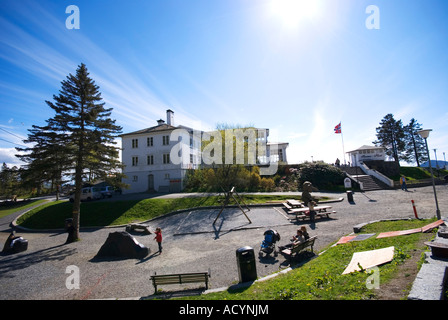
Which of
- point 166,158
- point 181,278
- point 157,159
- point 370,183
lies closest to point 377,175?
point 370,183

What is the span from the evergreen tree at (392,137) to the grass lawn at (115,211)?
45.6m

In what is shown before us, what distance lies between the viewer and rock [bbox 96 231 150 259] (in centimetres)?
1118

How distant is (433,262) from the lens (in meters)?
4.80

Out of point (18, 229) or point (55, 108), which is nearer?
point (55, 108)

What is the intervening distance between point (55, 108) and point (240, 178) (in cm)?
2035

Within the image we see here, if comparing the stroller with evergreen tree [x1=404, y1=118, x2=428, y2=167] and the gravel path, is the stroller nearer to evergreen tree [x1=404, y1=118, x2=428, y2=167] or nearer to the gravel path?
the gravel path

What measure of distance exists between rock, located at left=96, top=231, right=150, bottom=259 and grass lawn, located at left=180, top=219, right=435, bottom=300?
641cm

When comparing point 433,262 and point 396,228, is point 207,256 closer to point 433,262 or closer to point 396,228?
point 433,262

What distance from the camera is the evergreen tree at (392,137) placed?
50.9 metres

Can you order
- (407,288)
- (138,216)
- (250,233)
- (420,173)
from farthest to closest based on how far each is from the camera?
(420,173), (138,216), (250,233), (407,288)

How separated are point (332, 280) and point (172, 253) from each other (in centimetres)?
827

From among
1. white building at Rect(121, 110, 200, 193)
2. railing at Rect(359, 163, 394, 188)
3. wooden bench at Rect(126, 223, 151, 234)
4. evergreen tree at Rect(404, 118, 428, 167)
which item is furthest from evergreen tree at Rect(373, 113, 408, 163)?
wooden bench at Rect(126, 223, 151, 234)

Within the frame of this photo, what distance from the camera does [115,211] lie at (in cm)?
2142
